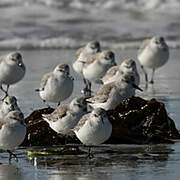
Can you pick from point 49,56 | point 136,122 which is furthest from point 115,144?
point 49,56

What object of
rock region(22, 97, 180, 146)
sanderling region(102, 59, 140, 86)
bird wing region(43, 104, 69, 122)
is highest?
sanderling region(102, 59, 140, 86)

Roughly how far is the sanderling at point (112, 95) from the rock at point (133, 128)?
293 millimetres

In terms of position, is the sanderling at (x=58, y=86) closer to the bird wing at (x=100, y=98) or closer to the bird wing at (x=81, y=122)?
the bird wing at (x=100, y=98)

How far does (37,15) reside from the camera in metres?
27.4

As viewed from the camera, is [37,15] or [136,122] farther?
[37,15]

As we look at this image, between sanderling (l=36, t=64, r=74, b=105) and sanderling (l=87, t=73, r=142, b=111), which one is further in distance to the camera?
sanderling (l=36, t=64, r=74, b=105)

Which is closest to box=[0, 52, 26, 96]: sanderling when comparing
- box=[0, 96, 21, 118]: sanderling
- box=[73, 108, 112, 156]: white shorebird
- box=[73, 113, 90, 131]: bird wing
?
box=[0, 96, 21, 118]: sanderling

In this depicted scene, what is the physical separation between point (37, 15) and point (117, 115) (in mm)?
17616

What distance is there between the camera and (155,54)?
17094 millimetres

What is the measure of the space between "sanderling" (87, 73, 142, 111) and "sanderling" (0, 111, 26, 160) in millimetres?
2373

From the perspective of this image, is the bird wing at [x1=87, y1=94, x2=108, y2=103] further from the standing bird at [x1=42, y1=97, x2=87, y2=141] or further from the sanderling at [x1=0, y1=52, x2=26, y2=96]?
the sanderling at [x1=0, y1=52, x2=26, y2=96]

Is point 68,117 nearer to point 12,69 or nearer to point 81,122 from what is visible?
point 81,122

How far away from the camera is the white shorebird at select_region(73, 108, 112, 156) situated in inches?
337

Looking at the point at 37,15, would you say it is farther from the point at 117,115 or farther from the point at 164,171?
the point at 164,171
